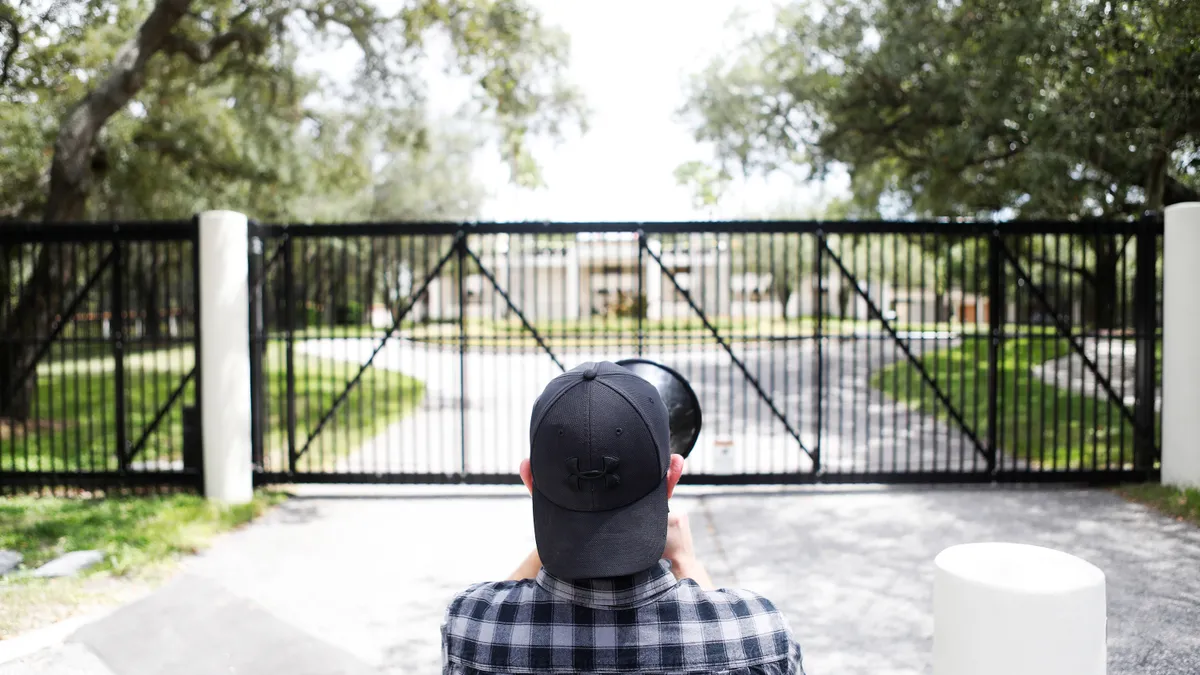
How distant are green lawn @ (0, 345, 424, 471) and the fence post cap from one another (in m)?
5.45

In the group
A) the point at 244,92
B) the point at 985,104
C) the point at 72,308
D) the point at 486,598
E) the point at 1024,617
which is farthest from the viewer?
the point at 244,92

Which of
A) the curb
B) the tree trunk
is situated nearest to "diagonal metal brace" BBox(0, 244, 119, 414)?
the tree trunk

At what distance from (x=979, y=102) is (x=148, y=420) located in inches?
552

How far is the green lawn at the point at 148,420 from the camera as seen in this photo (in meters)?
9.08

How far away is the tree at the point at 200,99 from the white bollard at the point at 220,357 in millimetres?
2386

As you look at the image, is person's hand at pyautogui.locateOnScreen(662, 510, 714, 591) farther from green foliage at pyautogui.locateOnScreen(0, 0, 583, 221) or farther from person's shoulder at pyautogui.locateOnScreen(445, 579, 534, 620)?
green foliage at pyautogui.locateOnScreen(0, 0, 583, 221)

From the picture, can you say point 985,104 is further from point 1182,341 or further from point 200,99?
point 200,99

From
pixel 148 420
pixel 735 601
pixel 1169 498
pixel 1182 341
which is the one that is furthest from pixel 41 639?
pixel 148 420

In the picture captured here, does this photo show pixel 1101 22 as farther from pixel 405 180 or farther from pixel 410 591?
pixel 405 180

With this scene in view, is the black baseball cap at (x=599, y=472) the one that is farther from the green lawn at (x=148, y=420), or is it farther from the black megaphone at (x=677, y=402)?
the green lawn at (x=148, y=420)

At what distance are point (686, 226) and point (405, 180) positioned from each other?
3319 centimetres

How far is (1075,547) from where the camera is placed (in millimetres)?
6699

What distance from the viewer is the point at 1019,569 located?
268 centimetres

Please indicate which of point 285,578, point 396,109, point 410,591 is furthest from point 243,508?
point 396,109
